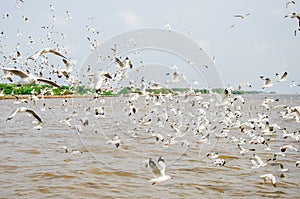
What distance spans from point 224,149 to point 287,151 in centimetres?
240

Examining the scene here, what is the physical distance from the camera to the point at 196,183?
30.6ft

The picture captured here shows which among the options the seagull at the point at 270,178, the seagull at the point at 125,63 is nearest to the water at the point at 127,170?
the seagull at the point at 270,178

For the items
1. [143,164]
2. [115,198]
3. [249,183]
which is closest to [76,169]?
[143,164]

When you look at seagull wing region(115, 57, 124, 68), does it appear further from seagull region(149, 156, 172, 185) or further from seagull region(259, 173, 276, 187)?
seagull region(259, 173, 276, 187)

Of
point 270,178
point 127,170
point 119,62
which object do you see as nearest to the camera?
point 270,178

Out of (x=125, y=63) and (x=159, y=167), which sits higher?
(x=125, y=63)

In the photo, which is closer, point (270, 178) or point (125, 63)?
point (270, 178)

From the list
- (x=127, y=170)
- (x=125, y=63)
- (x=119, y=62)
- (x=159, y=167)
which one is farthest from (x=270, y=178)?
(x=119, y=62)

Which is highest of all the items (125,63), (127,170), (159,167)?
(125,63)

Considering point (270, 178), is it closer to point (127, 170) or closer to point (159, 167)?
point (159, 167)

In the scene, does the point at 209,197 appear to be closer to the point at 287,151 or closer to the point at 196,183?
the point at 196,183

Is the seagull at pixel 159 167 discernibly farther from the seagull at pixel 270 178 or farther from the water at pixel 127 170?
the seagull at pixel 270 178

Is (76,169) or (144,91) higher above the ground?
(144,91)

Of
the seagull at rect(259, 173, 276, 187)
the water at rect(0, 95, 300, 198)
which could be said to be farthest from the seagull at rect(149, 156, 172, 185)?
the seagull at rect(259, 173, 276, 187)
